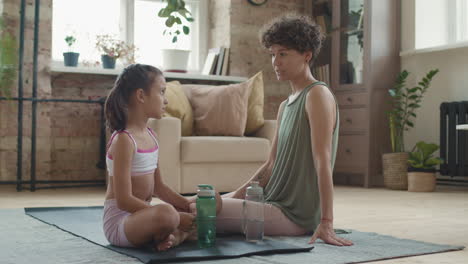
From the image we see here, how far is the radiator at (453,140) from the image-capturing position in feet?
15.8

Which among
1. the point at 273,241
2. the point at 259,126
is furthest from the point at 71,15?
the point at 273,241

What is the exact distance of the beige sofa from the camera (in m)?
4.27

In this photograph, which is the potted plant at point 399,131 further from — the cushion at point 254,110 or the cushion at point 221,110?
the cushion at point 221,110

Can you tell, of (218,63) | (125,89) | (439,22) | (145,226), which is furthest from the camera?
→ (218,63)

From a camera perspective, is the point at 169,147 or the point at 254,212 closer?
the point at 254,212

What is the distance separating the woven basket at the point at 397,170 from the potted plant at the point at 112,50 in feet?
7.62

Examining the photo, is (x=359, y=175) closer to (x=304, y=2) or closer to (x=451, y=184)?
(x=451, y=184)

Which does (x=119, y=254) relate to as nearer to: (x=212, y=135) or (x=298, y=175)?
(x=298, y=175)

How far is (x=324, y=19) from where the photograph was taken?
19.6 feet

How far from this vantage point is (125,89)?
2029 millimetres

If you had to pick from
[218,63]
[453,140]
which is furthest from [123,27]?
[453,140]

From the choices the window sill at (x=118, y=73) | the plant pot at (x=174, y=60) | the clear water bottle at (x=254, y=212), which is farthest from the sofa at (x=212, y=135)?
the clear water bottle at (x=254, y=212)

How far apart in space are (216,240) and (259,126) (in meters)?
2.66

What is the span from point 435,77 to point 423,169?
2.78 ft
